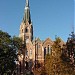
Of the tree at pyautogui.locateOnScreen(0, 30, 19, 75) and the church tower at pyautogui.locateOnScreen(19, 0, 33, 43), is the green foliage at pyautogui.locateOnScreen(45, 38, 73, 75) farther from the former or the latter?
the church tower at pyautogui.locateOnScreen(19, 0, 33, 43)

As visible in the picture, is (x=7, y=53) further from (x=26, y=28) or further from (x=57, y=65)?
(x=26, y=28)

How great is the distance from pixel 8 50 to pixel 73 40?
1014 inches

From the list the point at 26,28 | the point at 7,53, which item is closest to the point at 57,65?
the point at 7,53

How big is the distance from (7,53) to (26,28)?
38.3 m

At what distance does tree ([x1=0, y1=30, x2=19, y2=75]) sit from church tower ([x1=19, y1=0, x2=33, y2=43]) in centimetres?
2867

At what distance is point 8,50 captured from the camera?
69375 millimetres

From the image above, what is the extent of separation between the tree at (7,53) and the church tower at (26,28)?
1129 inches

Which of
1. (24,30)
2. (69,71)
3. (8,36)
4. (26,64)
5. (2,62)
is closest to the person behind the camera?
(69,71)

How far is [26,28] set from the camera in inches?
4198

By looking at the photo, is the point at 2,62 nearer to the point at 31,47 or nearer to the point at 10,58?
the point at 10,58

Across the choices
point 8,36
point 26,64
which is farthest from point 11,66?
point 26,64

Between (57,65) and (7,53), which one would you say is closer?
(57,65)

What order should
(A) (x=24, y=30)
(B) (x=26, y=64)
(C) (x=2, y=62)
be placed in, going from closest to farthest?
(C) (x=2, y=62), (B) (x=26, y=64), (A) (x=24, y=30)

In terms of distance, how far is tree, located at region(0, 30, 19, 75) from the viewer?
6691cm
